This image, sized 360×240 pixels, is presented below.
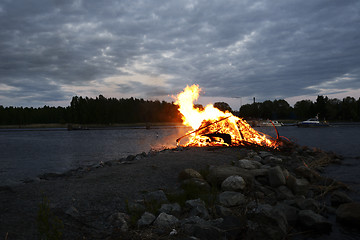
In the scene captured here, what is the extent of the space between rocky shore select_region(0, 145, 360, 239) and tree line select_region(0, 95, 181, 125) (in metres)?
111

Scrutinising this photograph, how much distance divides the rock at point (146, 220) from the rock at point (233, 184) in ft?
10.6

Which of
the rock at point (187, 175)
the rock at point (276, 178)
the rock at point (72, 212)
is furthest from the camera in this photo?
the rock at point (276, 178)

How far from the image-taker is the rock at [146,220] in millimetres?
5812

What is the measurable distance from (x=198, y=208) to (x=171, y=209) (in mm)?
721

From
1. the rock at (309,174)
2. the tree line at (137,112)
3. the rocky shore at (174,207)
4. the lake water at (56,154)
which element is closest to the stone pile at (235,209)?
the rocky shore at (174,207)

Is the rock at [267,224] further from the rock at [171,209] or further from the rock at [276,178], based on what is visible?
the rock at [276,178]

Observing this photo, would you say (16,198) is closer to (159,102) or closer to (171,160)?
(171,160)

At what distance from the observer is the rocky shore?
17.9 feet

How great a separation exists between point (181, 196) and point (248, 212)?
2036 mm

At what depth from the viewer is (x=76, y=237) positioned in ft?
17.2

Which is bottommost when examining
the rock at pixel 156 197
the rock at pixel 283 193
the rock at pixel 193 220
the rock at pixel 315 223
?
the rock at pixel 315 223

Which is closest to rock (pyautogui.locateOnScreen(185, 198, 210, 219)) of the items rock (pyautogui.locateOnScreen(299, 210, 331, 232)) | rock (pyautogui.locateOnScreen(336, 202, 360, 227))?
rock (pyautogui.locateOnScreen(299, 210, 331, 232))

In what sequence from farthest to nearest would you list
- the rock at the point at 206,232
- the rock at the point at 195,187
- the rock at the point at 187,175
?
the rock at the point at 187,175
the rock at the point at 195,187
the rock at the point at 206,232

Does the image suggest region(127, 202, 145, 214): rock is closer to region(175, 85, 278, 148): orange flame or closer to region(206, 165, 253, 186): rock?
region(206, 165, 253, 186): rock
